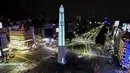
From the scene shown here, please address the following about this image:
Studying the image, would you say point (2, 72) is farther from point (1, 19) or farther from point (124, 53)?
point (1, 19)

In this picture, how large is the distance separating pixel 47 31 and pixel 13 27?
23.6 m

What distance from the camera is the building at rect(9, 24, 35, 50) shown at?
2375 inches

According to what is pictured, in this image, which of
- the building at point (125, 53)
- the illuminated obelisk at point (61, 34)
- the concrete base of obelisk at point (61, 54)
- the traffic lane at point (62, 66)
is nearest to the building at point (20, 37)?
the traffic lane at point (62, 66)

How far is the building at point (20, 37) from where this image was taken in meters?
60.3

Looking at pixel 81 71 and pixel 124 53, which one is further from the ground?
pixel 124 53

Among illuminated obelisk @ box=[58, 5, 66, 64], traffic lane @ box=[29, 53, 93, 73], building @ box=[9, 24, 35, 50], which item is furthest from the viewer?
building @ box=[9, 24, 35, 50]

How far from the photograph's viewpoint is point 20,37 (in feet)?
201

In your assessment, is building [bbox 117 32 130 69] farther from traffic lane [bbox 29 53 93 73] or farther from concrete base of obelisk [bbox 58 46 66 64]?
concrete base of obelisk [bbox 58 46 66 64]

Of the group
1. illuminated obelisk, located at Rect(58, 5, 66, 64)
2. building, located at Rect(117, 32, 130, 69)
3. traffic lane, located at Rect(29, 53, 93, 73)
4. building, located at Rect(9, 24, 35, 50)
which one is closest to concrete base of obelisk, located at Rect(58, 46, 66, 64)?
illuminated obelisk, located at Rect(58, 5, 66, 64)

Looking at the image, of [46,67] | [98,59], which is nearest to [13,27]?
[46,67]

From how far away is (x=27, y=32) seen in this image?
61906mm

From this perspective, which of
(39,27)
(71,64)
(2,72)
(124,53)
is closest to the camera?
(2,72)

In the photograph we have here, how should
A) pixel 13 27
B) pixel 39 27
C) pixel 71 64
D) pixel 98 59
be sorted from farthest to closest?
pixel 39 27 → pixel 13 27 → pixel 98 59 → pixel 71 64

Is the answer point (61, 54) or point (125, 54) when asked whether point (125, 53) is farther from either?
point (61, 54)
